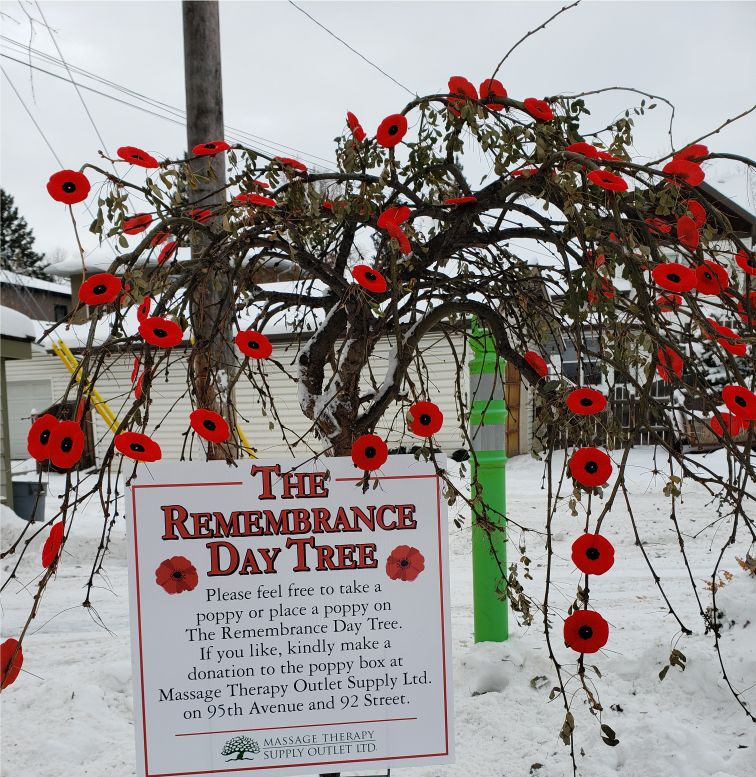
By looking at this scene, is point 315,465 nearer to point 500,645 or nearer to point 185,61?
point 500,645

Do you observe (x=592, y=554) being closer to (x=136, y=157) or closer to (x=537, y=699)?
(x=136, y=157)

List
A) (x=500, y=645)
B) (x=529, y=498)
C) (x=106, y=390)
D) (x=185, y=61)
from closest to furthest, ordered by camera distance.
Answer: (x=500, y=645)
(x=185, y=61)
(x=529, y=498)
(x=106, y=390)

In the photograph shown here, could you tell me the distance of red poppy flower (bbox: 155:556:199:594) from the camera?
1649mm

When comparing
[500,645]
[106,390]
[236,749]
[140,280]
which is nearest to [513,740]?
[500,645]

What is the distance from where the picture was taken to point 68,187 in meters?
1.38

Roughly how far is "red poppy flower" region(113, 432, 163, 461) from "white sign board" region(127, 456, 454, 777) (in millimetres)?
281

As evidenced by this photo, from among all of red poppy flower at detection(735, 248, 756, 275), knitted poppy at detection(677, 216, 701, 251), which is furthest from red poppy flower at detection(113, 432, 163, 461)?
red poppy flower at detection(735, 248, 756, 275)

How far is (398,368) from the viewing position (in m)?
1.65

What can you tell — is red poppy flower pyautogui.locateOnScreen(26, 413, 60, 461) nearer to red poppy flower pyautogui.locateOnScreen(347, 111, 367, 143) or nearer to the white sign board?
the white sign board

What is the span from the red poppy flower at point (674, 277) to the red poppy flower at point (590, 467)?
1.09ft

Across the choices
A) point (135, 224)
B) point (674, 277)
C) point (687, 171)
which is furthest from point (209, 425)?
point (687, 171)

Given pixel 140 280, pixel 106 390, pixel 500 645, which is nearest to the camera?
pixel 140 280

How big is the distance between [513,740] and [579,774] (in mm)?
329

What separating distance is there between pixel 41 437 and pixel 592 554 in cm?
109
